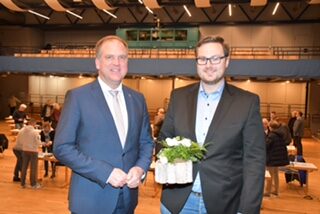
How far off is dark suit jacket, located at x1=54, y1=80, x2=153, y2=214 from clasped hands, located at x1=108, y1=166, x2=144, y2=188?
0.03 m

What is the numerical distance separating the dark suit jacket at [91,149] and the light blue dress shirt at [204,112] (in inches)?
17.1

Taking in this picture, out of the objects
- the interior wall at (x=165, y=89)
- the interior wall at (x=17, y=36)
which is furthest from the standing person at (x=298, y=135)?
the interior wall at (x=17, y=36)

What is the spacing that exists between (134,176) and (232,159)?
59cm

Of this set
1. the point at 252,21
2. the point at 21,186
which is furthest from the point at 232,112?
the point at 252,21

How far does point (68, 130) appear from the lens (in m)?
2.07

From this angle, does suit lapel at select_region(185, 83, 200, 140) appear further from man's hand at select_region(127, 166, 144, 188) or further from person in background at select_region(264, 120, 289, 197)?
person in background at select_region(264, 120, 289, 197)

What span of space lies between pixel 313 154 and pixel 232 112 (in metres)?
11.3

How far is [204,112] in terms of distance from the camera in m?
2.12

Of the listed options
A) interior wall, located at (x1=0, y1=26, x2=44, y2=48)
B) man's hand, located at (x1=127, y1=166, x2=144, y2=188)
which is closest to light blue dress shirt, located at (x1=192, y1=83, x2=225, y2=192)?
man's hand, located at (x1=127, y1=166, x2=144, y2=188)

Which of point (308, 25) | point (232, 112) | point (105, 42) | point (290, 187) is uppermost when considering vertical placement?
point (308, 25)

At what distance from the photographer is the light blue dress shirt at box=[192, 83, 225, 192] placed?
6.82 feet

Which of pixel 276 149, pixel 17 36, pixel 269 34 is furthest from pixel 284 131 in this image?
pixel 17 36

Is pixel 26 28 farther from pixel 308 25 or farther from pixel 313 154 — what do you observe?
pixel 313 154

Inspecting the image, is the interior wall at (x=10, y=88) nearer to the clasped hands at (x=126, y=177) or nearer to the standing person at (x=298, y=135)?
the standing person at (x=298, y=135)
